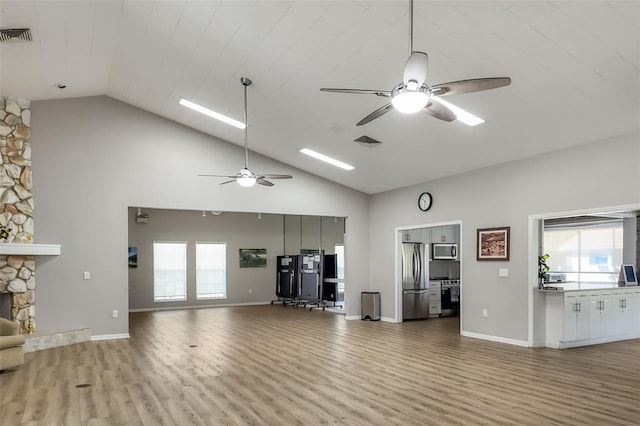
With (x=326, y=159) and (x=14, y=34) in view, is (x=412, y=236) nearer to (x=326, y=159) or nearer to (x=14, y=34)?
(x=326, y=159)

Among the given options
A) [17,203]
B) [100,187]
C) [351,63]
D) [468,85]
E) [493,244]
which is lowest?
[493,244]

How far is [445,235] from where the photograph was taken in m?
11.0

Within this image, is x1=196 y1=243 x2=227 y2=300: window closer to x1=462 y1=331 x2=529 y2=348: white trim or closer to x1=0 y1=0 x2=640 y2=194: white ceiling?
x1=0 y1=0 x2=640 y2=194: white ceiling

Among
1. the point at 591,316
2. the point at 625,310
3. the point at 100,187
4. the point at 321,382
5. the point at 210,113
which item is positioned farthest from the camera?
the point at 100,187

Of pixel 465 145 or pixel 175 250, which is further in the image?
pixel 175 250

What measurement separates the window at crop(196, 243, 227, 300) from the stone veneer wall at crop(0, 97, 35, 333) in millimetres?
6054

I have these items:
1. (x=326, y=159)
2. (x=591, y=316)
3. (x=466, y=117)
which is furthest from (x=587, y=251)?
(x=466, y=117)

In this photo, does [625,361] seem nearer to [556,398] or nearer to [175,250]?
[556,398]

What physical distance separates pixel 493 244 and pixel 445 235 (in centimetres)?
366

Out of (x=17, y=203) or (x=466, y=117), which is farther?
(x=17, y=203)

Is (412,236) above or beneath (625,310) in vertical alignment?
above

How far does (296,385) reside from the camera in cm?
479

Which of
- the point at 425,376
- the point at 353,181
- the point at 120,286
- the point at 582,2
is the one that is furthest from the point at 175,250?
the point at 582,2

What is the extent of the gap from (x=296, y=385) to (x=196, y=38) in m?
4.20
